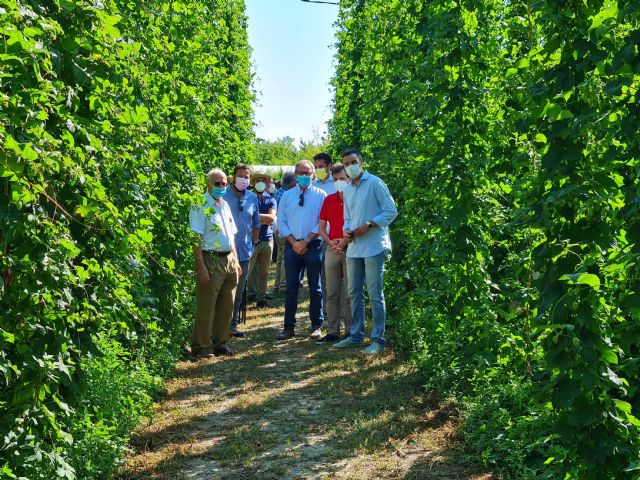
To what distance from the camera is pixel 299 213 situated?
10758 mm

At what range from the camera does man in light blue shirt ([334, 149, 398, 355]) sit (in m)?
9.16

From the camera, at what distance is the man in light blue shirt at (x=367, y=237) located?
9.16 metres

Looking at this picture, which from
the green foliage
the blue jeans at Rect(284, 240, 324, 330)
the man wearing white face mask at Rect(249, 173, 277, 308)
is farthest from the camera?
the green foliage

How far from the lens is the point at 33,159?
324 cm

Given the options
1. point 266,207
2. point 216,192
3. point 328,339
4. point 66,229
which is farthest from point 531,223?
point 266,207

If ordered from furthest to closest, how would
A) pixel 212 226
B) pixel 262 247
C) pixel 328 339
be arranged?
pixel 262 247, pixel 328 339, pixel 212 226

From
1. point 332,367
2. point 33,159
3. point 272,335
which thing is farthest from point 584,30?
point 272,335

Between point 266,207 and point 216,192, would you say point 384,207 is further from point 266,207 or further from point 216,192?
point 266,207

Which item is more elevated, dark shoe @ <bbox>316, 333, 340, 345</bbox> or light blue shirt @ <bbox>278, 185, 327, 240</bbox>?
light blue shirt @ <bbox>278, 185, 327, 240</bbox>

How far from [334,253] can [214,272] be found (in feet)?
5.72

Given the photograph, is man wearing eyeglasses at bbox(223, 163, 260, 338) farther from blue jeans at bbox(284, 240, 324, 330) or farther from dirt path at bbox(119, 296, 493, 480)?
dirt path at bbox(119, 296, 493, 480)

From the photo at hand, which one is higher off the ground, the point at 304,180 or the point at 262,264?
the point at 304,180

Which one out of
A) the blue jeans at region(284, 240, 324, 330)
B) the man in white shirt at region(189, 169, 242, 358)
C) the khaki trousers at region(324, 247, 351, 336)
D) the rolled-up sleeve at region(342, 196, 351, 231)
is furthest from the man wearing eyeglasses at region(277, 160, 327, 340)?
the man in white shirt at region(189, 169, 242, 358)

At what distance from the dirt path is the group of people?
0.53m
